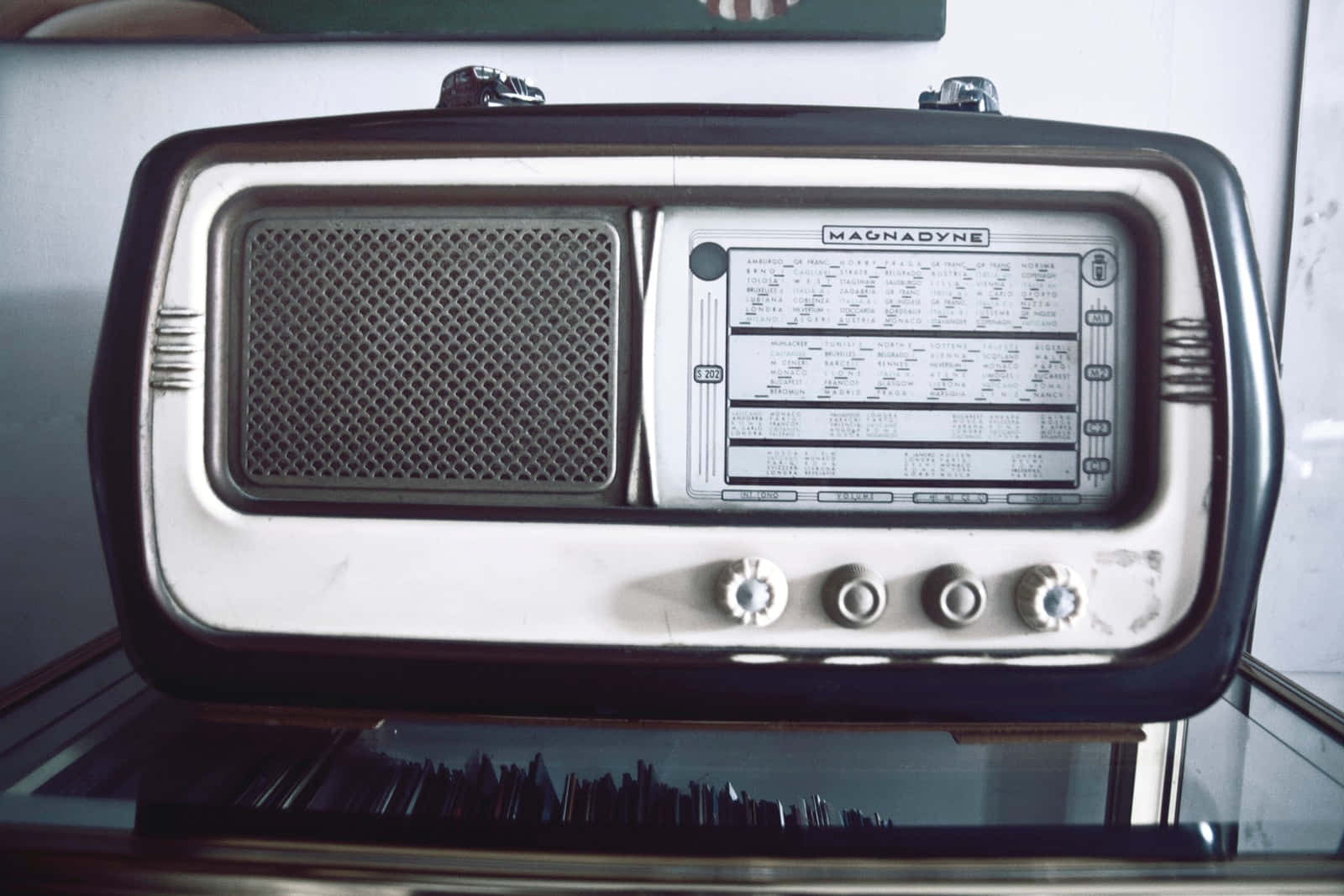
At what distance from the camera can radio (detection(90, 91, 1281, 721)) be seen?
1.45 feet

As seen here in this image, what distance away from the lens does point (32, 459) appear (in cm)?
82

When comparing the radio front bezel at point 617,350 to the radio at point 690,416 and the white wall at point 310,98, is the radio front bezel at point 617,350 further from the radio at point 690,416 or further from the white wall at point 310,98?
the white wall at point 310,98

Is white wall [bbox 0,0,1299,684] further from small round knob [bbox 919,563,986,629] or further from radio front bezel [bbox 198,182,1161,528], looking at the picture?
small round knob [bbox 919,563,986,629]

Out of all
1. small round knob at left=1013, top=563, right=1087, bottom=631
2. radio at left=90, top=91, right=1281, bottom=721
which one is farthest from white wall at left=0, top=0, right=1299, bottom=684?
small round knob at left=1013, top=563, right=1087, bottom=631

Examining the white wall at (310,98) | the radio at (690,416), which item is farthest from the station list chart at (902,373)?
the white wall at (310,98)

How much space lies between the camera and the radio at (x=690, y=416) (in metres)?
0.44

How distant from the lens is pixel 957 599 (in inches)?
16.9

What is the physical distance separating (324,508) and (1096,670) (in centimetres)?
43

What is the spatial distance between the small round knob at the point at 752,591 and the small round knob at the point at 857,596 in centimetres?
3

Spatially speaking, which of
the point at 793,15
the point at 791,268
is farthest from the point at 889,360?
the point at 793,15

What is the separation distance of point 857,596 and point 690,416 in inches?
5.3

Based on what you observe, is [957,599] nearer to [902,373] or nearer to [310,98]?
[902,373]

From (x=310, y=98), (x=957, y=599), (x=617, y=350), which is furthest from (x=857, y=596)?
(x=310, y=98)

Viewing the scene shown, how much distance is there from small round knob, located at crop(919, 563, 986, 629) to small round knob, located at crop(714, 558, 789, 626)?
80mm
